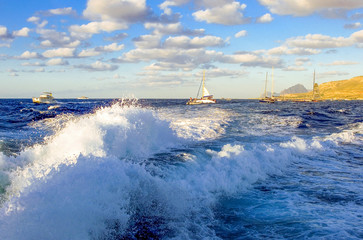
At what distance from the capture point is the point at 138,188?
6.57 metres

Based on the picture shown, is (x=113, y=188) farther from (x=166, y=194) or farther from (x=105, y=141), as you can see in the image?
(x=105, y=141)

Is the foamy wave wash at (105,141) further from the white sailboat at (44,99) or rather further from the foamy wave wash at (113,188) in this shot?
the white sailboat at (44,99)

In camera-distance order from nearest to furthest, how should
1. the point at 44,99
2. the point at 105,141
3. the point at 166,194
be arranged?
1. the point at 166,194
2. the point at 105,141
3. the point at 44,99

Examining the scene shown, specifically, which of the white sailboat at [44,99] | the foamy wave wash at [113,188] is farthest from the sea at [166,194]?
the white sailboat at [44,99]

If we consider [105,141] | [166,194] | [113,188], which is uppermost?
[105,141]

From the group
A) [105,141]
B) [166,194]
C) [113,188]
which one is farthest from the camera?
[105,141]

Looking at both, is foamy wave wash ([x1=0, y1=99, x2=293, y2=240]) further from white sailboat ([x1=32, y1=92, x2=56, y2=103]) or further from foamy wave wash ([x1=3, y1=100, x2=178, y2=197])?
white sailboat ([x1=32, y1=92, x2=56, y2=103])

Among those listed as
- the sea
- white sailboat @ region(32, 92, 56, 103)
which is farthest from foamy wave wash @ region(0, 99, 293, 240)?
white sailboat @ region(32, 92, 56, 103)

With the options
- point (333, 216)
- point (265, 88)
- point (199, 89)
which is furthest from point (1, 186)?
point (265, 88)

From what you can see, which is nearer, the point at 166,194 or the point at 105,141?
the point at 166,194

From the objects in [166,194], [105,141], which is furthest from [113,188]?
[105,141]

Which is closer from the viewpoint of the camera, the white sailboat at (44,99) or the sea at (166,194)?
the sea at (166,194)

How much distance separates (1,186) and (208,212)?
5393 millimetres

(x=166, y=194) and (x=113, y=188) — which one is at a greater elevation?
(x=113, y=188)
